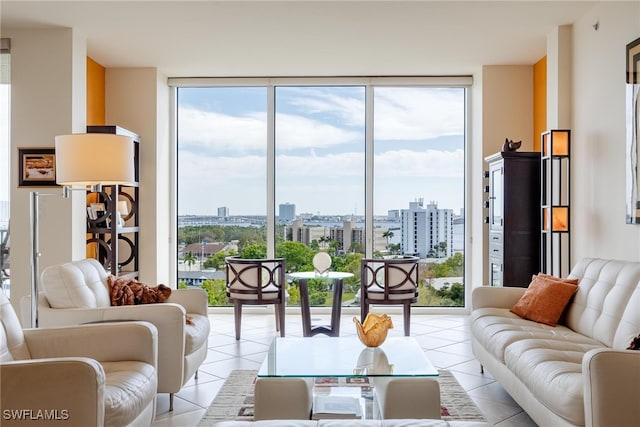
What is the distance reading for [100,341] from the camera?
113 inches

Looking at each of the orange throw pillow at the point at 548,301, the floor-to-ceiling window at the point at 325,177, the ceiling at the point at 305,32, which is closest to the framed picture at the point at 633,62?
the ceiling at the point at 305,32

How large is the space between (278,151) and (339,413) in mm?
4443

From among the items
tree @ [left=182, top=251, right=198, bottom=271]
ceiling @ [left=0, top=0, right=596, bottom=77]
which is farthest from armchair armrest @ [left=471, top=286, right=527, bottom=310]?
tree @ [left=182, top=251, right=198, bottom=271]

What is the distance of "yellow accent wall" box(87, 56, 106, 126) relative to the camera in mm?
6027

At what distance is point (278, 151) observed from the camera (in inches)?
271

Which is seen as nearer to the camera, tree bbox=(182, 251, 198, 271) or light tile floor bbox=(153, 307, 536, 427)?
light tile floor bbox=(153, 307, 536, 427)

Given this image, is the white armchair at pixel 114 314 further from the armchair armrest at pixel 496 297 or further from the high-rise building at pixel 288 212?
the high-rise building at pixel 288 212

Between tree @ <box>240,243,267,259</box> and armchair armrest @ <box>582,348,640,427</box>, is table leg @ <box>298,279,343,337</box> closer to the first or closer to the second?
tree @ <box>240,243,267,259</box>

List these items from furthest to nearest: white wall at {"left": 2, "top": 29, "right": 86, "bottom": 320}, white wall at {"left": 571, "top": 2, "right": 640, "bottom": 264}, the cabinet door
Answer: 1. the cabinet door
2. white wall at {"left": 2, "top": 29, "right": 86, "bottom": 320}
3. white wall at {"left": 571, "top": 2, "right": 640, "bottom": 264}

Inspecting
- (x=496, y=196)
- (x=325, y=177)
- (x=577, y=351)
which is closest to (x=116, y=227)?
(x=325, y=177)

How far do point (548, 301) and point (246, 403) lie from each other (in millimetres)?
2100

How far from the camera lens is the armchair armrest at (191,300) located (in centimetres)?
418

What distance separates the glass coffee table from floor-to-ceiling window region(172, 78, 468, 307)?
320 centimetres

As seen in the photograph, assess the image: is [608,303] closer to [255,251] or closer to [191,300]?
[191,300]
